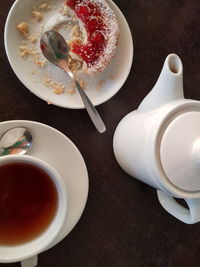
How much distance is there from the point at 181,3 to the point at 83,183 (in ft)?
2.00

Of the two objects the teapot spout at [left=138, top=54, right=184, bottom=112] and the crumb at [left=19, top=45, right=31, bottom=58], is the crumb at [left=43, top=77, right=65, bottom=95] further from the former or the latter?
the teapot spout at [left=138, top=54, right=184, bottom=112]

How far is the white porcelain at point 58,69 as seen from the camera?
3.46 feet

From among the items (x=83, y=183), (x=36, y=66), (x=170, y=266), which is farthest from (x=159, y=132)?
(x=170, y=266)

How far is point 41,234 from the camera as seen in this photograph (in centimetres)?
100

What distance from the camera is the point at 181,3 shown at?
3.92ft

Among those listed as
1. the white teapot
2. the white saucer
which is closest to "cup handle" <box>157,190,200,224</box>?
the white teapot

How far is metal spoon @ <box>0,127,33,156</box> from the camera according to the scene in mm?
994

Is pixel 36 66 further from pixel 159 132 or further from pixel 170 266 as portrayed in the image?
pixel 170 266

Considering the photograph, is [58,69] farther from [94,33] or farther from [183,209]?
[183,209]

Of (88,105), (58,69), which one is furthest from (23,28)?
(88,105)

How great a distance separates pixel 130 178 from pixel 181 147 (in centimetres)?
34

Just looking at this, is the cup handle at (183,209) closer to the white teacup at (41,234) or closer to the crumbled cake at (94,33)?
the white teacup at (41,234)

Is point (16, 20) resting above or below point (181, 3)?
above

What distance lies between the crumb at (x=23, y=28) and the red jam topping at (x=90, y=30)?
0.13 metres
